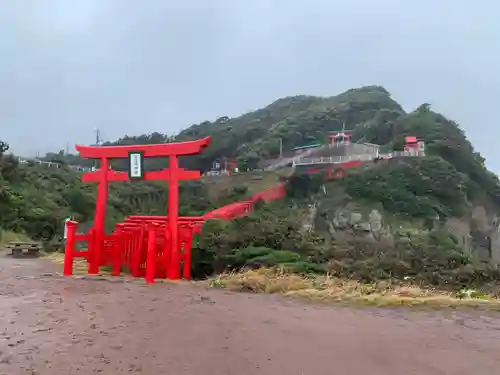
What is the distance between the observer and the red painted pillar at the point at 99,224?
1156 centimetres

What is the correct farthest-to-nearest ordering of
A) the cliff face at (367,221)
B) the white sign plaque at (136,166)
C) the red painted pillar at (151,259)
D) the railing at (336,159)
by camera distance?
1. the railing at (336,159)
2. the cliff face at (367,221)
3. the white sign plaque at (136,166)
4. the red painted pillar at (151,259)

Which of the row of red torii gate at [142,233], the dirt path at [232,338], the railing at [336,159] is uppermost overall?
the railing at [336,159]

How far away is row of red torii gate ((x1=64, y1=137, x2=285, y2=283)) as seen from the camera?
34.7 ft

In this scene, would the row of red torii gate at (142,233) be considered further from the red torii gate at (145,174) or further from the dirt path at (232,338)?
the dirt path at (232,338)

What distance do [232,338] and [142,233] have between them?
23.5 ft

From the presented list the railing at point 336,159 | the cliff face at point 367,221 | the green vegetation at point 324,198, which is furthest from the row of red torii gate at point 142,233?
the railing at point 336,159

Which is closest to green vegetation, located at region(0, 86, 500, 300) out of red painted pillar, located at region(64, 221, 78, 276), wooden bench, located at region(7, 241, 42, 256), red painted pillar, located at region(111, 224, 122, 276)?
red painted pillar, located at region(111, 224, 122, 276)

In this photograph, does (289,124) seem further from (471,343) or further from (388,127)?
(471,343)

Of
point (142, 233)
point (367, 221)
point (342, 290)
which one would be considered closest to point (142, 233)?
point (142, 233)

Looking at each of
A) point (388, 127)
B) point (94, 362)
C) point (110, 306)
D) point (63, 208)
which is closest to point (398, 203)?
point (388, 127)

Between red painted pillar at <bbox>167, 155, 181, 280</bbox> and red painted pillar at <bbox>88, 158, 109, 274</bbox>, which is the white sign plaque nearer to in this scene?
red painted pillar at <bbox>167, 155, 181, 280</bbox>

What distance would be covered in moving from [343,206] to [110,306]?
2783 centimetres

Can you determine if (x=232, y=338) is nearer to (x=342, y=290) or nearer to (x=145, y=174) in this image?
(x=342, y=290)

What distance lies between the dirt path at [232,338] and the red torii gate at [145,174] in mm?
3764
